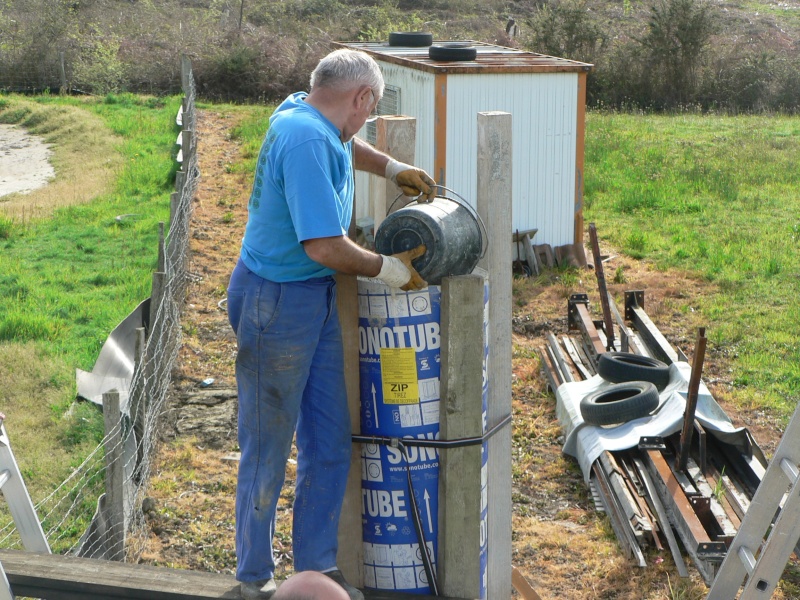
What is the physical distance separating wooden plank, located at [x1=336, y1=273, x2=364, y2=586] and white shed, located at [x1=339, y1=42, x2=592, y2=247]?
275 inches

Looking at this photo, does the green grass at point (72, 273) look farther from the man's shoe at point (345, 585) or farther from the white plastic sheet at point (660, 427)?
the white plastic sheet at point (660, 427)

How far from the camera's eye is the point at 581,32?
982 inches

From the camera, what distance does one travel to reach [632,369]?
265 inches

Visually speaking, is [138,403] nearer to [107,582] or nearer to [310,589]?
[107,582]

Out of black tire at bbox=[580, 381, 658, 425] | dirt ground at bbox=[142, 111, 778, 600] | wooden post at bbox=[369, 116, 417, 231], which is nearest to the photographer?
wooden post at bbox=[369, 116, 417, 231]

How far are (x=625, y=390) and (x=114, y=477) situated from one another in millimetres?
3542

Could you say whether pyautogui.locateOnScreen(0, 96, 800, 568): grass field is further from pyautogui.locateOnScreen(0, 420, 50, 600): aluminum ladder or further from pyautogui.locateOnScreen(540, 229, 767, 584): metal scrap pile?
pyautogui.locateOnScreen(0, 420, 50, 600): aluminum ladder

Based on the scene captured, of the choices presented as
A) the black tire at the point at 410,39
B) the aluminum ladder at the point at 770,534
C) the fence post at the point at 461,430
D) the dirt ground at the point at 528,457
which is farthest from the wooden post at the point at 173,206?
the aluminum ladder at the point at 770,534

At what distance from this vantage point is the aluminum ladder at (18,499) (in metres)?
3.67

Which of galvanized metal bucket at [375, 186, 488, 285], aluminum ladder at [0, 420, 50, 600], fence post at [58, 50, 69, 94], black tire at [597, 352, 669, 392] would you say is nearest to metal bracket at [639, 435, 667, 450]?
black tire at [597, 352, 669, 392]

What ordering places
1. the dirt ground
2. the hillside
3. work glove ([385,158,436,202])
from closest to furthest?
work glove ([385,158,436,202]) < the dirt ground < the hillside

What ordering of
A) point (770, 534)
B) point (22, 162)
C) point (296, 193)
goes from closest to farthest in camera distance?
point (296, 193)
point (770, 534)
point (22, 162)

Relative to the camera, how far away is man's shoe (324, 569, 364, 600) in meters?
3.38

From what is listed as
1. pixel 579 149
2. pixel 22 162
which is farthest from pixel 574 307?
pixel 22 162
